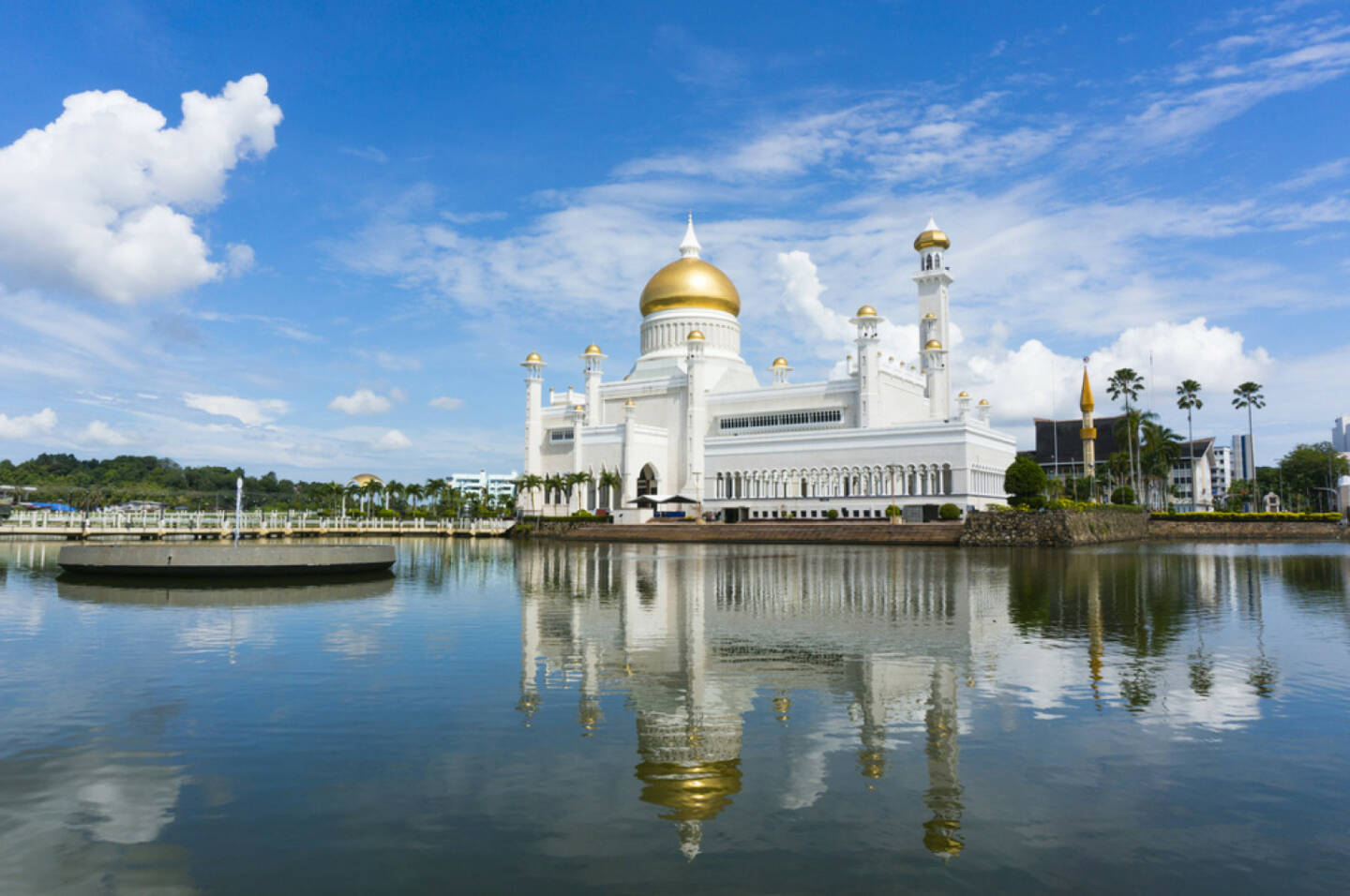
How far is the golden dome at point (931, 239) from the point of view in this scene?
65.9m

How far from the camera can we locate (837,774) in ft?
21.6

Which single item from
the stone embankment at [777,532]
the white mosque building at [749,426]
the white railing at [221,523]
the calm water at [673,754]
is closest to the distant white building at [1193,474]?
the white mosque building at [749,426]

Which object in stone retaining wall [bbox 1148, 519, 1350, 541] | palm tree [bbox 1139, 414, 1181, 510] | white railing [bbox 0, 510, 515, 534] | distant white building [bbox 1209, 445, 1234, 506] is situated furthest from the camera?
distant white building [bbox 1209, 445, 1234, 506]

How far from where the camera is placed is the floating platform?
74.0 ft

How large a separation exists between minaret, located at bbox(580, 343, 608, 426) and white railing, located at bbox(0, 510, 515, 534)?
1152cm

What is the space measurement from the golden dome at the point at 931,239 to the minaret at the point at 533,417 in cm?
3233

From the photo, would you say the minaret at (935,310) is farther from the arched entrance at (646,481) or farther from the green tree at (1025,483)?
the arched entrance at (646,481)

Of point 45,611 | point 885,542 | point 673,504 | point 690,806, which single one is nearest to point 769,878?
point 690,806

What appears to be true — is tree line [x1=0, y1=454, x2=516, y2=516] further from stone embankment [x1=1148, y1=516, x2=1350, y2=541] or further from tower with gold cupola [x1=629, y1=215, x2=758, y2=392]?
stone embankment [x1=1148, y1=516, x2=1350, y2=541]

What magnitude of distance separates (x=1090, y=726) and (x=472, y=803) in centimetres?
541

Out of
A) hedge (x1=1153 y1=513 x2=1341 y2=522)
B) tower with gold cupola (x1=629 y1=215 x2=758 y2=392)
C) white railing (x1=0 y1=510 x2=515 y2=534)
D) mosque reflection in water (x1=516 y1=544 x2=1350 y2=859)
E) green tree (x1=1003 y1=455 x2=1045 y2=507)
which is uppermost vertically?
tower with gold cupola (x1=629 y1=215 x2=758 y2=392)

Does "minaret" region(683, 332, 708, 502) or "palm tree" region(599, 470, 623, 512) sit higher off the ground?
"minaret" region(683, 332, 708, 502)

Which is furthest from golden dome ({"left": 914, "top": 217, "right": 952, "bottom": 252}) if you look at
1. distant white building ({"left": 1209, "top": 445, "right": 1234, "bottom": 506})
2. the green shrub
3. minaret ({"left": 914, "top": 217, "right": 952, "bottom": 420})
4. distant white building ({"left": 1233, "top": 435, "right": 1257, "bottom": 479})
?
distant white building ({"left": 1233, "top": 435, "right": 1257, "bottom": 479})

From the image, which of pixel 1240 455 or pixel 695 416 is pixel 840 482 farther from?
pixel 1240 455
